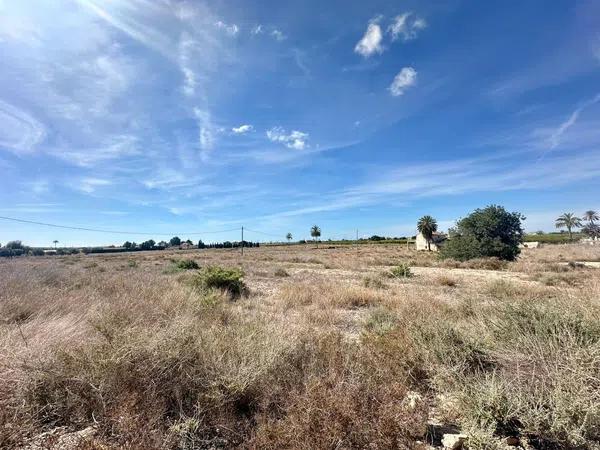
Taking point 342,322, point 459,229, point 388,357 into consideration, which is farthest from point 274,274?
point 459,229

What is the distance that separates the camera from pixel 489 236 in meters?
27.8

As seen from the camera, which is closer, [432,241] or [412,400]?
[412,400]

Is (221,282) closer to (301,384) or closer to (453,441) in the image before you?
Answer: (301,384)

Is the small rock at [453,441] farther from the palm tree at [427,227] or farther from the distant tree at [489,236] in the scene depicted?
the palm tree at [427,227]

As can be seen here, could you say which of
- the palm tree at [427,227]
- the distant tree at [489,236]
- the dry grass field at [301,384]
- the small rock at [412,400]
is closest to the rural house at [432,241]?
the palm tree at [427,227]

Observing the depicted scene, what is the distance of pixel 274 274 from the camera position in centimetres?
1997

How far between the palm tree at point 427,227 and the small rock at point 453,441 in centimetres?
6328

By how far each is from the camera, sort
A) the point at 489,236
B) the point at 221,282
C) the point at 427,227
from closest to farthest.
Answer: the point at 221,282 → the point at 489,236 → the point at 427,227

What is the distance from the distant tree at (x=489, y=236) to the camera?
26953 mm

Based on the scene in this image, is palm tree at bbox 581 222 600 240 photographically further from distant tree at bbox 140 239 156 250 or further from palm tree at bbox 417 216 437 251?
distant tree at bbox 140 239 156 250

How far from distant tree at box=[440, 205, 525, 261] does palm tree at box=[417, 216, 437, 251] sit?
111 ft

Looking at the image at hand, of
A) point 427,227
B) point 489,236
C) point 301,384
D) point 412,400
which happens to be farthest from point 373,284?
point 427,227

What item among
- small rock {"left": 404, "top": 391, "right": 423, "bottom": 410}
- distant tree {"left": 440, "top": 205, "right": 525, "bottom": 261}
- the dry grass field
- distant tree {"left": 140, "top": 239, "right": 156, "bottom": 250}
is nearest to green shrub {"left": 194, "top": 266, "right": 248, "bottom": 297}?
the dry grass field

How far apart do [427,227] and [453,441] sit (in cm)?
6372
